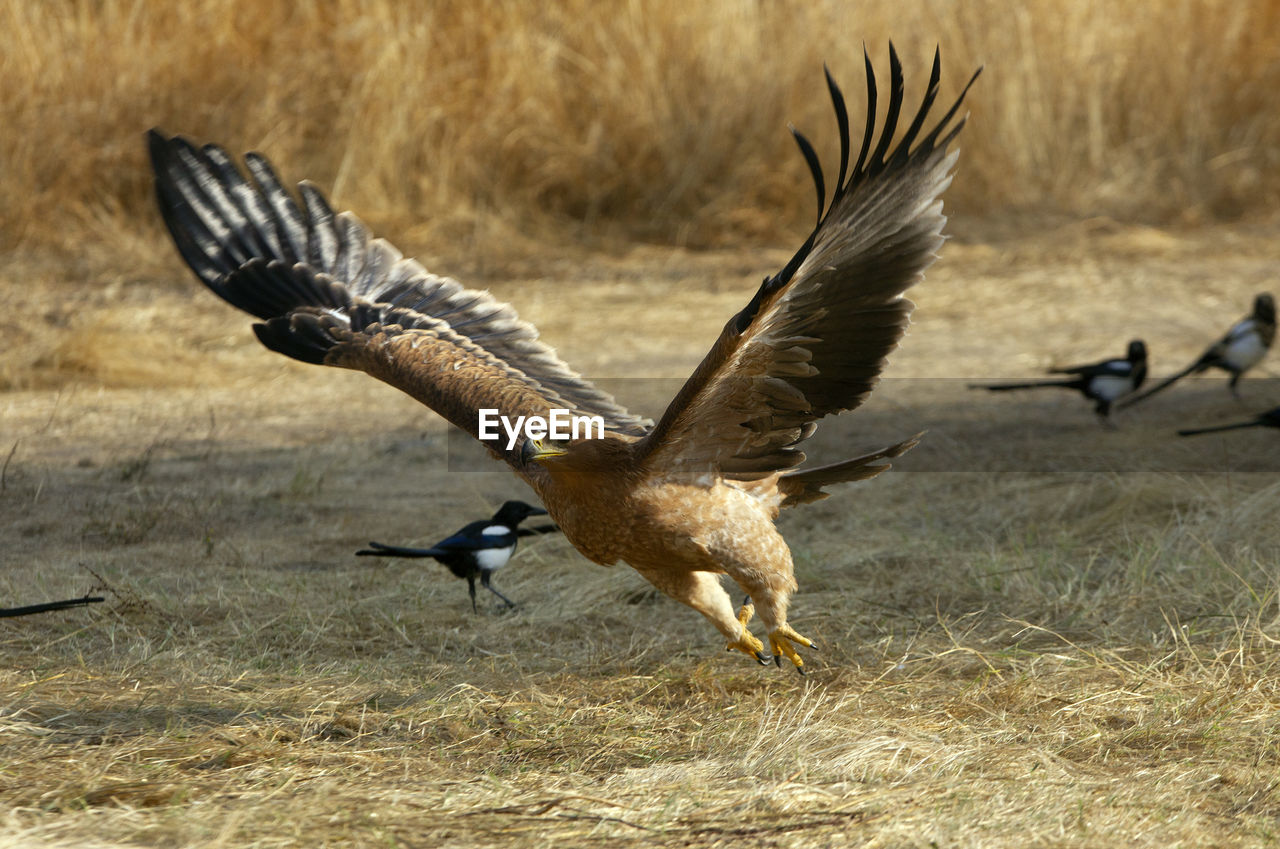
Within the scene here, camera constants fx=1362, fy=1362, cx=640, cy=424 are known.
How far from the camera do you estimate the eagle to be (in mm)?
3291

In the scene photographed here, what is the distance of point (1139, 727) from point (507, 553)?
214 centimetres

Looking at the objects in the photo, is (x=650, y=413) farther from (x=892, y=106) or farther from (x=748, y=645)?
(x=892, y=106)

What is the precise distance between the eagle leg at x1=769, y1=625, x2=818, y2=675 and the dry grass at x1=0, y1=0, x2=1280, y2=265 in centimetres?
693

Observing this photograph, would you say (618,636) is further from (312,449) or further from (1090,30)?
(1090,30)

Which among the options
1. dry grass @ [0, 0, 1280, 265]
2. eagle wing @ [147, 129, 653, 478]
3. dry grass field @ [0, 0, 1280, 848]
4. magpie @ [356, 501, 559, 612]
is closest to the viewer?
dry grass field @ [0, 0, 1280, 848]

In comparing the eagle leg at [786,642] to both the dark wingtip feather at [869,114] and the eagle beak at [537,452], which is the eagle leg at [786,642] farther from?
the dark wingtip feather at [869,114]

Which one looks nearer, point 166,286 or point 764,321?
point 764,321

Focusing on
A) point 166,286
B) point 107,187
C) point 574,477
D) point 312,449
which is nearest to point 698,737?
point 574,477

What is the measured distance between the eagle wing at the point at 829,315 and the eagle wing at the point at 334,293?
843 millimetres

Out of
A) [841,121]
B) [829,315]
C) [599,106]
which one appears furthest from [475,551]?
[599,106]

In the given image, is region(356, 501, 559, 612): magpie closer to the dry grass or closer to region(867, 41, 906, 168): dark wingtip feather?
region(867, 41, 906, 168): dark wingtip feather

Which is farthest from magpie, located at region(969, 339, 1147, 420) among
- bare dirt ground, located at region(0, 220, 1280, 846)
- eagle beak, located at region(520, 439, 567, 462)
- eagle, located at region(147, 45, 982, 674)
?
eagle beak, located at region(520, 439, 567, 462)

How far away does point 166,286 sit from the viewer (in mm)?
9609

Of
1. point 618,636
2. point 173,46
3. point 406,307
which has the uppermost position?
point 173,46
